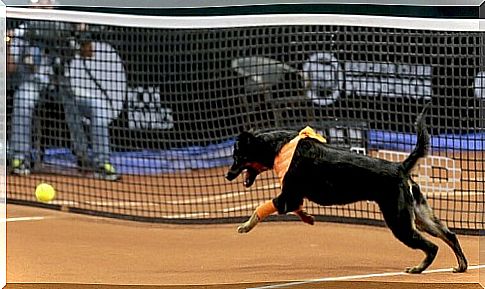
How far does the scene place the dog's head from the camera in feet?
7.04

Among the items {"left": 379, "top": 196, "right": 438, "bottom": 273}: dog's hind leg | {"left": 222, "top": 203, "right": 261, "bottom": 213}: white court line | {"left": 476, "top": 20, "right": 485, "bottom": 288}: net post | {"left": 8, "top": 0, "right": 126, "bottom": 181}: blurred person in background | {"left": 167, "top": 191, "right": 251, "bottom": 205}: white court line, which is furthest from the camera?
{"left": 8, "top": 0, "right": 126, "bottom": 181}: blurred person in background

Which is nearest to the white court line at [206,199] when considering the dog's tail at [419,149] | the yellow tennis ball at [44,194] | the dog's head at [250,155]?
the yellow tennis ball at [44,194]

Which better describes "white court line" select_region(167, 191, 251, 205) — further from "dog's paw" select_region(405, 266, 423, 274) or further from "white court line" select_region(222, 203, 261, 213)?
"dog's paw" select_region(405, 266, 423, 274)

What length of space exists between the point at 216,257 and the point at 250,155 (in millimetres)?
432

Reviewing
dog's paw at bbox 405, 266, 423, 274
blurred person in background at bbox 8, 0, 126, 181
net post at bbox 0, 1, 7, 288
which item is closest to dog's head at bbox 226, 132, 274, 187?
dog's paw at bbox 405, 266, 423, 274

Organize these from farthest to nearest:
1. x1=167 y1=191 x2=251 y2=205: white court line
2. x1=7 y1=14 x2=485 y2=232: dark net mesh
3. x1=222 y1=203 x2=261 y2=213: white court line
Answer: x1=167 y1=191 x2=251 y2=205: white court line, x1=222 y1=203 x2=261 y2=213: white court line, x1=7 y1=14 x2=485 y2=232: dark net mesh

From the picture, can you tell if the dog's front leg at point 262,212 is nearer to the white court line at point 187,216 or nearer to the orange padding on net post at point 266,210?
the orange padding on net post at point 266,210

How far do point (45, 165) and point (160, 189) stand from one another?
748 millimetres

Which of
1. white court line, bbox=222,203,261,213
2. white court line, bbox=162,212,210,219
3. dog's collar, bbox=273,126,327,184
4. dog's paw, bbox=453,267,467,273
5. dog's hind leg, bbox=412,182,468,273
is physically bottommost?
white court line, bbox=162,212,210,219

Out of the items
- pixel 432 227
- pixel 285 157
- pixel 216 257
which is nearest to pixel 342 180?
pixel 285 157

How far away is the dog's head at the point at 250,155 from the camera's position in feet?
7.04

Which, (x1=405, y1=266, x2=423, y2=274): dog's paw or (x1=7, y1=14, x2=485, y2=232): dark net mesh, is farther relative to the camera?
(x1=7, y1=14, x2=485, y2=232): dark net mesh

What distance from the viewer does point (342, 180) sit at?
6.86 feet

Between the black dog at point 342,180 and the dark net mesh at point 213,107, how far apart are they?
12.7 inches
